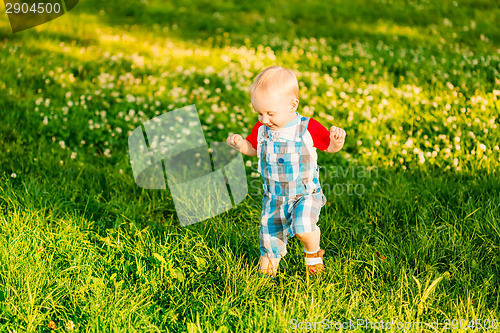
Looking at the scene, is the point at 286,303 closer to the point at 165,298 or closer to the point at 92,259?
the point at 165,298

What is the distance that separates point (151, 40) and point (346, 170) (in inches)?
217

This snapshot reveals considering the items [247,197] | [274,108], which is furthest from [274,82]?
[247,197]

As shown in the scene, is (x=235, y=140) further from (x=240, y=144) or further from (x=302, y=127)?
(x=302, y=127)

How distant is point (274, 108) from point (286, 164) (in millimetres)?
401

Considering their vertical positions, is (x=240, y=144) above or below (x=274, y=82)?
below

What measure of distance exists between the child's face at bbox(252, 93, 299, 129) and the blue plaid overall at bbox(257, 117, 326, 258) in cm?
14

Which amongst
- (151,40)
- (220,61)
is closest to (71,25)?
(151,40)

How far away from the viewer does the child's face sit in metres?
2.80

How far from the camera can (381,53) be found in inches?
297

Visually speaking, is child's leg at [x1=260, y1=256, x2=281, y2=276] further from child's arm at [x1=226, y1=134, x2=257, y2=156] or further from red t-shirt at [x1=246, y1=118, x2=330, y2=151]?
red t-shirt at [x1=246, y1=118, x2=330, y2=151]

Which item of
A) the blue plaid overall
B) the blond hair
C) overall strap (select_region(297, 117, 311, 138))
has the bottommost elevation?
the blue plaid overall

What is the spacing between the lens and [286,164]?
3043mm

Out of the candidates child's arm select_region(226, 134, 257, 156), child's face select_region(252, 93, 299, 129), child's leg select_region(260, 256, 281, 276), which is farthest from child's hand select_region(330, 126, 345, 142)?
child's leg select_region(260, 256, 281, 276)

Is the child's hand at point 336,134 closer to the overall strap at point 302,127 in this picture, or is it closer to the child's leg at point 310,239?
the overall strap at point 302,127
